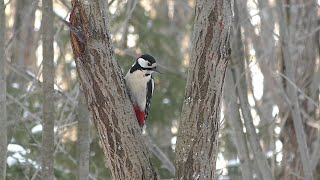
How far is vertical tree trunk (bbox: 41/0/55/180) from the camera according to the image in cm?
498

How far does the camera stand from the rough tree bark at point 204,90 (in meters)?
3.65

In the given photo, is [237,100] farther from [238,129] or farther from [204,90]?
[204,90]

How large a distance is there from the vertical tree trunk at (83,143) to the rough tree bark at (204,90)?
152cm

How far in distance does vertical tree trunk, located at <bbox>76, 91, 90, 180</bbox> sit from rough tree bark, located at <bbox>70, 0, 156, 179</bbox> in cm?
140

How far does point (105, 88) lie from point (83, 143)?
5.22 feet

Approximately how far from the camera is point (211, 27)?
3.65m

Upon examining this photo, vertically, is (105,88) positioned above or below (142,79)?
below

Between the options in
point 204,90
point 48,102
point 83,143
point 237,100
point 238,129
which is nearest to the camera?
point 204,90

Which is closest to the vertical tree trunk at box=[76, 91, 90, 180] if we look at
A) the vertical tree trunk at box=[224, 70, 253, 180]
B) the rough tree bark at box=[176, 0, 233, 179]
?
the vertical tree trunk at box=[224, 70, 253, 180]

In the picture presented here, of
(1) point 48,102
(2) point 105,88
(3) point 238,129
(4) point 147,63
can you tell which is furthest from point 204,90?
(3) point 238,129

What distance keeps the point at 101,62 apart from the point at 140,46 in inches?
295

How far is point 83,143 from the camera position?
5195mm

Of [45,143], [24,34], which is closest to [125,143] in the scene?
[45,143]

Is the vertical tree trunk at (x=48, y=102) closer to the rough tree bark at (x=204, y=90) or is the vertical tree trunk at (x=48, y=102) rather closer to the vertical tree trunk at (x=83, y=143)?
the vertical tree trunk at (x=83, y=143)
